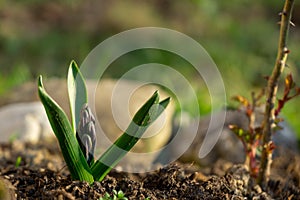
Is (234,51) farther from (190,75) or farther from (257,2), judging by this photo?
(257,2)

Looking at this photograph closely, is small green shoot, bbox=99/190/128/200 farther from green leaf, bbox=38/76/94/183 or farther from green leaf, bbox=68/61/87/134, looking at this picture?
green leaf, bbox=68/61/87/134

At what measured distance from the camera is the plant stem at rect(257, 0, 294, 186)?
2.26 meters

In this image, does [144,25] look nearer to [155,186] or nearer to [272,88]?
[272,88]

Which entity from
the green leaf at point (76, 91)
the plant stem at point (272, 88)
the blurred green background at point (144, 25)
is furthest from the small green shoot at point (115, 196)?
the blurred green background at point (144, 25)

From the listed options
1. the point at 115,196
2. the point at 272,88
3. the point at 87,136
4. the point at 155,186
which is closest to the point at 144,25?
the point at 272,88

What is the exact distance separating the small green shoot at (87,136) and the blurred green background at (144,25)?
5.48 m

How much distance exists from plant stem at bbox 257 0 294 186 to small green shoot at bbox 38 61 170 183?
20.7 inches

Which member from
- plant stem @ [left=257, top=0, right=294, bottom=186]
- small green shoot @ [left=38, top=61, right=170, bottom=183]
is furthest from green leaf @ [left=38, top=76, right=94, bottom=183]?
plant stem @ [left=257, top=0, right=294, bottom=186]

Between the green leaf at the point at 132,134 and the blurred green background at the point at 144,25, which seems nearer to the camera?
the green leaf at the point at 132,134

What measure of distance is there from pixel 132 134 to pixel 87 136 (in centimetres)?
18

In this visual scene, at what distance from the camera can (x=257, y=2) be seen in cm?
1032

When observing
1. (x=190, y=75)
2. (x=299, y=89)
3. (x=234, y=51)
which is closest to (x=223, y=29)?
(x=234, y=51)

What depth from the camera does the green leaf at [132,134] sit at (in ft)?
6.83

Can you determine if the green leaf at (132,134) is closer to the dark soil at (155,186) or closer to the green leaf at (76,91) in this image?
the dark soil at (155,186)
